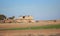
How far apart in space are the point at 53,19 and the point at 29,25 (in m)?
0.46

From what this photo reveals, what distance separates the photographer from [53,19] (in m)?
3.16

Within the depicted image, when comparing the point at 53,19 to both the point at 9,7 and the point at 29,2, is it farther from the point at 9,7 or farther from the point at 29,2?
the point at 9,7

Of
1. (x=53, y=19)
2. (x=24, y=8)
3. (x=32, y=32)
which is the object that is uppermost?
(x=24, y=8)

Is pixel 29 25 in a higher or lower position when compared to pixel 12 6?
lower

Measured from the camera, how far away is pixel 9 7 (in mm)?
3143

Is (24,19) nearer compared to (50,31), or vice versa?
(50,31)

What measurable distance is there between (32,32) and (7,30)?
18.2 inches

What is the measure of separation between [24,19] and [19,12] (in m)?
0.24

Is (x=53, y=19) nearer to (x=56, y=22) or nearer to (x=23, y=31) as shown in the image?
(x=56, y=22)

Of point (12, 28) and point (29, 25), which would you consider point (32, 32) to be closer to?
point (29, 25)

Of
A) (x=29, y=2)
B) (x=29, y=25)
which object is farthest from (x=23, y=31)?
(x=29, y=2)

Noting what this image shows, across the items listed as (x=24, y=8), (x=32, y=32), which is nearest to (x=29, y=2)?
(x=24, y=8)

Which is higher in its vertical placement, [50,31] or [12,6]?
[12,6]

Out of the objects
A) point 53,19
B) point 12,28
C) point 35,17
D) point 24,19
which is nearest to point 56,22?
point 53,19
